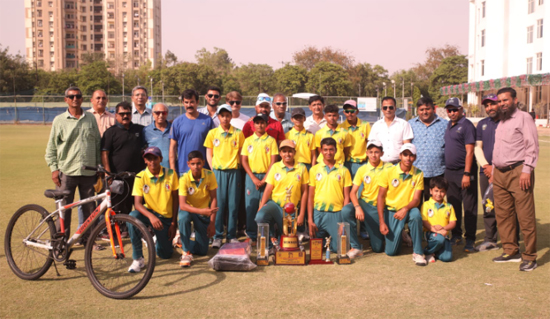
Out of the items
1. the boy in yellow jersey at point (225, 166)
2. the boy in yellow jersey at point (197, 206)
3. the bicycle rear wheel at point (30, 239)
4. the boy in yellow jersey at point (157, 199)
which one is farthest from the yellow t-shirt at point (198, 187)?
the bicycle rear wheel at point (30, 239)

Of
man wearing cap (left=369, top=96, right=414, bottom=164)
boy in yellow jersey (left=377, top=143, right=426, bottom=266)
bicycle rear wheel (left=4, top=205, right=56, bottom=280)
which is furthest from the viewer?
man wearing cap (left=369, top=96, right=414, bottom=164)

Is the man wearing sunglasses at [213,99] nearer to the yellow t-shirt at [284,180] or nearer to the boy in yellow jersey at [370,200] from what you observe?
the yellow t-shirt at [284,180]

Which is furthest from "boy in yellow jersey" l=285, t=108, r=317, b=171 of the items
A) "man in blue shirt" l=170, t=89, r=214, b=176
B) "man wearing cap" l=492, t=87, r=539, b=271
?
"man wearing cap" l=492, t=87, r=539, b=271

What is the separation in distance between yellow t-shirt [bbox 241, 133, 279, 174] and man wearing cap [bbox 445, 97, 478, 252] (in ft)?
7.75

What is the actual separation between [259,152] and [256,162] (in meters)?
0.14

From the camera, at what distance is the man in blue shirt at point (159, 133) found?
21.7 ft

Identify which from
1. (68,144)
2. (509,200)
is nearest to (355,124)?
(509,200)

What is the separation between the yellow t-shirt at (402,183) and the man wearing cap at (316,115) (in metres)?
1.76

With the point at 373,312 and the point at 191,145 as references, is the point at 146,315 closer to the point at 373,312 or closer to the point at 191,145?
the point at 373,312

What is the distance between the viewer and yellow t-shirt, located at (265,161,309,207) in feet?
19.9

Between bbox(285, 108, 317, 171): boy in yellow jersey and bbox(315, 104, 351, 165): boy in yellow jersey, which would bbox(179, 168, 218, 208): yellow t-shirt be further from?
bbox(315, 104, 351, 165): boy in yellow jersey

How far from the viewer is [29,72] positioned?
224 ft

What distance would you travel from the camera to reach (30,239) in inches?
197

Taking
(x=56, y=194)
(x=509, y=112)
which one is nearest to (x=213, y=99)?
(x=56, y=194)
